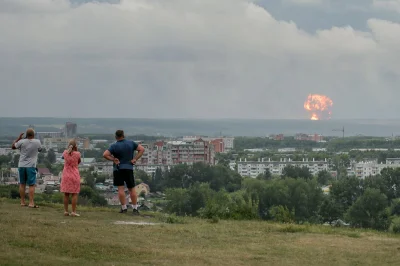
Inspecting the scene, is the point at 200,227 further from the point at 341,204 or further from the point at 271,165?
the point at 271,165

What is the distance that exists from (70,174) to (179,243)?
359 centimetres

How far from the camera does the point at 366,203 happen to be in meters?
54.2

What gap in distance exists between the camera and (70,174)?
44.9ft

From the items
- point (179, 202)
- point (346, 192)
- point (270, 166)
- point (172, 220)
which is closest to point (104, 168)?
point (346, 192)

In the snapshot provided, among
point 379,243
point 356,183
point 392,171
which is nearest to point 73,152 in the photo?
point 379,243

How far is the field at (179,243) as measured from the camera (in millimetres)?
9320

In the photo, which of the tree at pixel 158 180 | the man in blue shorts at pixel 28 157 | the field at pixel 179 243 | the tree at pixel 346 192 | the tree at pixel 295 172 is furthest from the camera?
the tree at pixel 295 172

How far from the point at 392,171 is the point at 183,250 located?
71.6 m

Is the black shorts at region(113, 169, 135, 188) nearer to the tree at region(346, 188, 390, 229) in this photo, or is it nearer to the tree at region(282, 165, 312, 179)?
the tree at region(346, 188, 390, 229)

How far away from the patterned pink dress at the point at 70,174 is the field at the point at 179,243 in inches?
19.8

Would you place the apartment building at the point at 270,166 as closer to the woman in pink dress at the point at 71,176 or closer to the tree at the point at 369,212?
the tree at the point at 369,212

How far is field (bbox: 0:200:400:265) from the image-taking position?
932 cm

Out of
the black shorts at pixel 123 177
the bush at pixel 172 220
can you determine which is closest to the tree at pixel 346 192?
the black shorts at pixel 123 177

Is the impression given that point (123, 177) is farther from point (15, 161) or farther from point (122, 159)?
point (15, 161)
